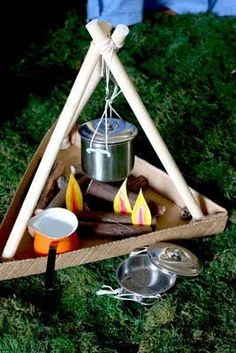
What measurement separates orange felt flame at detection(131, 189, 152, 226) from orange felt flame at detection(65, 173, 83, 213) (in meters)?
0.16

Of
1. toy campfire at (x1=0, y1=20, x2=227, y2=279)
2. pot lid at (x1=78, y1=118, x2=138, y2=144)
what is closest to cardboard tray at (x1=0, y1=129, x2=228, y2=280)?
toy campfire at (x1=0, y1=20, x2=227, y2=279)

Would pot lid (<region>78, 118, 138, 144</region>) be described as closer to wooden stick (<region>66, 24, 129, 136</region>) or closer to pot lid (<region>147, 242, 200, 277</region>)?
wooden stick (<region>66, 24, 129, 136</region>)

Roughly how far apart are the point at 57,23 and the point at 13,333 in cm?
211

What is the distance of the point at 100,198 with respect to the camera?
2.03 meters

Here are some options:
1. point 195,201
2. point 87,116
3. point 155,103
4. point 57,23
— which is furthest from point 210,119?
point 57,23

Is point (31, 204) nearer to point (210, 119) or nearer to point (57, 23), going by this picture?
point (210, 119)

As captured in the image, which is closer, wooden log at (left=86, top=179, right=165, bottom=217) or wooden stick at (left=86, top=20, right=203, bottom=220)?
wooden stick at (left=86, top=20, right=203, bottom=220)

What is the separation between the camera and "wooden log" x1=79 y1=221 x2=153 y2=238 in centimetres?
189

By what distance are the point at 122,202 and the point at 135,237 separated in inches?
6.4

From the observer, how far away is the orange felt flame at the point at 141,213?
6.23 feet

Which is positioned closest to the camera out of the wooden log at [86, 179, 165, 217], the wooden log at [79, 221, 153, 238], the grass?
the grass

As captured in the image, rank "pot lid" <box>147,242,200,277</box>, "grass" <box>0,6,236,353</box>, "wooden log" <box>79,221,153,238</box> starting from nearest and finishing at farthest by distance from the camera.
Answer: "grass" <box>0,6,236,353</box>, "pot lid" <box>147,242,200,277</box>, "wooden log" <box>79,221,153,238</box>

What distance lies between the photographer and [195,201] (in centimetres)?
192

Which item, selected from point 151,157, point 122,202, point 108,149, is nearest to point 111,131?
point 108,149
